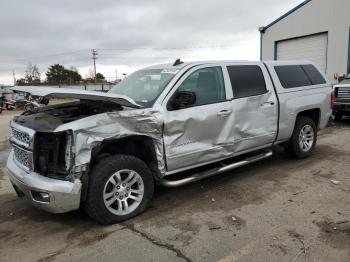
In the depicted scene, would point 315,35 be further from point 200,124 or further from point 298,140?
point 200,124

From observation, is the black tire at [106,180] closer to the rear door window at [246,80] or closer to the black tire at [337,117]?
the rear door window at [246,80]

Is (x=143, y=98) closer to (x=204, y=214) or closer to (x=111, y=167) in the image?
(x=111, y=167)

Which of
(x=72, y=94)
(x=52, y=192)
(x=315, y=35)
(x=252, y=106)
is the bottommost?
(x=52, y=192)

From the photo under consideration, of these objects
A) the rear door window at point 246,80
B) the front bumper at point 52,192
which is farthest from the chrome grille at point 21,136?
the rear door window at point 246,80

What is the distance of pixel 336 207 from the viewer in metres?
4.61

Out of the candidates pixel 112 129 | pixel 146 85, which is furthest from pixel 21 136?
pixel 146 85

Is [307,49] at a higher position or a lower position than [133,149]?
higher

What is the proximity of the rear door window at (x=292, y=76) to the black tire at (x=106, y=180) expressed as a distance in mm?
3217

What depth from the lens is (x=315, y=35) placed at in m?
19.5

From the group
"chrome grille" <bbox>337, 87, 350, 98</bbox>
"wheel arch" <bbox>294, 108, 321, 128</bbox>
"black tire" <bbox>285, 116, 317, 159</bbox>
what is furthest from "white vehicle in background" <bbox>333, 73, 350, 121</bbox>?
"black tire" <bbox>285, 116, 317, 159</bbox>

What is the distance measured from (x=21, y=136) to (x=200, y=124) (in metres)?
2.22

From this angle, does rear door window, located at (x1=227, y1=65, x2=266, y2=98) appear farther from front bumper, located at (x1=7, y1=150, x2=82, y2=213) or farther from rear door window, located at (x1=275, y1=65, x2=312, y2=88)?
front bumper, located at (x1=7, y1=150, x2=82, y2=213)

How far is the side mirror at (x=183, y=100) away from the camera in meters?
4.73

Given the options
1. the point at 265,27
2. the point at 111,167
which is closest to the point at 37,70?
the point at 265,27
